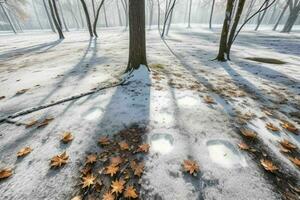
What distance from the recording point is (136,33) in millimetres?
4215

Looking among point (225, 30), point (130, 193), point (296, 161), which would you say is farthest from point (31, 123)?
point (225, 30)

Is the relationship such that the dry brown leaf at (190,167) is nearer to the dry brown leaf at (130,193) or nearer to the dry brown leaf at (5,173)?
the dry brown leaf at (130,193)

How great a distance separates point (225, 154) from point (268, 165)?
465mm

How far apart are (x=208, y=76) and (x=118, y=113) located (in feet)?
10.2

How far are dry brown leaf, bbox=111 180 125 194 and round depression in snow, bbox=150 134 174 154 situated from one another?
60 centimetres

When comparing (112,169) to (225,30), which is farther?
(225,30)

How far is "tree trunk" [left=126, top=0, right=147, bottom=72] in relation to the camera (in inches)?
156

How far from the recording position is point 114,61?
616 centimetres

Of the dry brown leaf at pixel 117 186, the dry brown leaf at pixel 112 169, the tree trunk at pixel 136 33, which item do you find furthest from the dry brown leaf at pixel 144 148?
the tree trunk at pixel 136 33

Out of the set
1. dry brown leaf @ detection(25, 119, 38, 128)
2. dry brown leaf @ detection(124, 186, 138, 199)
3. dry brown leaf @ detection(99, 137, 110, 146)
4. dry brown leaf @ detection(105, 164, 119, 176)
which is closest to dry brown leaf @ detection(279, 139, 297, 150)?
dry brown leaf @ detection(124, 186, 138, 199)

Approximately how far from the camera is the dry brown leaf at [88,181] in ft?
5.76

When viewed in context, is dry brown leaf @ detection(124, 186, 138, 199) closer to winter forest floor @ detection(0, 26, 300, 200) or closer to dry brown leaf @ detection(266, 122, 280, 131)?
winter forest floor @ detection(0, 26, 300, 200)

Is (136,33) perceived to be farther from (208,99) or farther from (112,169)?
(112,169)

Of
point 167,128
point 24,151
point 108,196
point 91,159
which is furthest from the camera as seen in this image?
point 167,128
